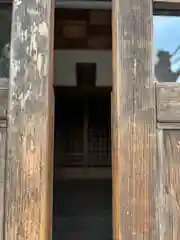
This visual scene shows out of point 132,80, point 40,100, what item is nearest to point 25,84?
point 40,100

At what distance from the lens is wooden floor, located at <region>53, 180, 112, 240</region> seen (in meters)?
3.99

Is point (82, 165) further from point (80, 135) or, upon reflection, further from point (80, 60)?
point (80, 60)

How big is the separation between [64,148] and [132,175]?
4485 mm

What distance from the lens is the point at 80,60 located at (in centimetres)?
380

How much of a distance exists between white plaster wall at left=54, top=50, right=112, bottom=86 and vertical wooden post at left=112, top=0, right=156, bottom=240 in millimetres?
2101

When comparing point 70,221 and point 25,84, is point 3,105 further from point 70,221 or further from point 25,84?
point 70,221

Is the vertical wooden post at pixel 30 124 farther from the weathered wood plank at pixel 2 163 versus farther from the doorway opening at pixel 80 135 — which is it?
the doorway opening at pixel 80 135

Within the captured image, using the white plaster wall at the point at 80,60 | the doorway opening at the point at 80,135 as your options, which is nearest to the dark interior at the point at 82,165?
the doorway opening at the point at 80,135

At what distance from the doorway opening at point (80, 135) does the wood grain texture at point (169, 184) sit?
5.01ft

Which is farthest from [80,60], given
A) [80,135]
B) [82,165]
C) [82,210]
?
[80,135]

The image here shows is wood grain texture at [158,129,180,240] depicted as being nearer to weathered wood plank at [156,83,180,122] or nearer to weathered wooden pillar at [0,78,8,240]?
weathered wood plank at [156,83,180,122]

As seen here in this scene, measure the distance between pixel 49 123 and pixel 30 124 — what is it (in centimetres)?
8

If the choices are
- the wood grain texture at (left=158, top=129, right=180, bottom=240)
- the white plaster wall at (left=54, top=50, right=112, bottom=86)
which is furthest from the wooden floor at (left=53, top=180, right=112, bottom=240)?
the wood grain texture at (left=158, top=129, right=180, bottom=240)

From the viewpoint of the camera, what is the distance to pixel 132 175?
53.2 inches
